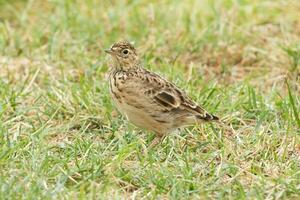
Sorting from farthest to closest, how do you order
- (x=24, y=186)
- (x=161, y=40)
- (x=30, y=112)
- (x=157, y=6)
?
1. (x=157, y=6)
2. (x=161, y=40)
3. (x=30, y=112)
4. (x=24, y=186)

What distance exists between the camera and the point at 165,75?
1005 centimetres

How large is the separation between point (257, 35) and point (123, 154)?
443 cm

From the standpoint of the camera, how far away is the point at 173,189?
716 cm

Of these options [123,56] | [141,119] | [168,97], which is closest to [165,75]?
[123,56]

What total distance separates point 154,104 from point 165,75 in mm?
1807

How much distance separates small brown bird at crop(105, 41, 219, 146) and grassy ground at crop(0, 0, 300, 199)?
21 centimetres


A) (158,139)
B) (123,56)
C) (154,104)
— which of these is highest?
(123,56)

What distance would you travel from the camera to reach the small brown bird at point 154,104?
8.23 metres

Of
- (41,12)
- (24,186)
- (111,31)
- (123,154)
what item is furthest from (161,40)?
(24,186)

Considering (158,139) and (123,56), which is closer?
(158,139)

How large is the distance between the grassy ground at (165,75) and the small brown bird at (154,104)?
0.70ft

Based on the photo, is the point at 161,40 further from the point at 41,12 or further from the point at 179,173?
the point at 179,173

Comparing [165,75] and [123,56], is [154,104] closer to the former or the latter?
[123,56]

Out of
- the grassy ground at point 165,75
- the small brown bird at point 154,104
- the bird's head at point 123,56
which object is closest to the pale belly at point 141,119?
the small brown bird at point 154,104
